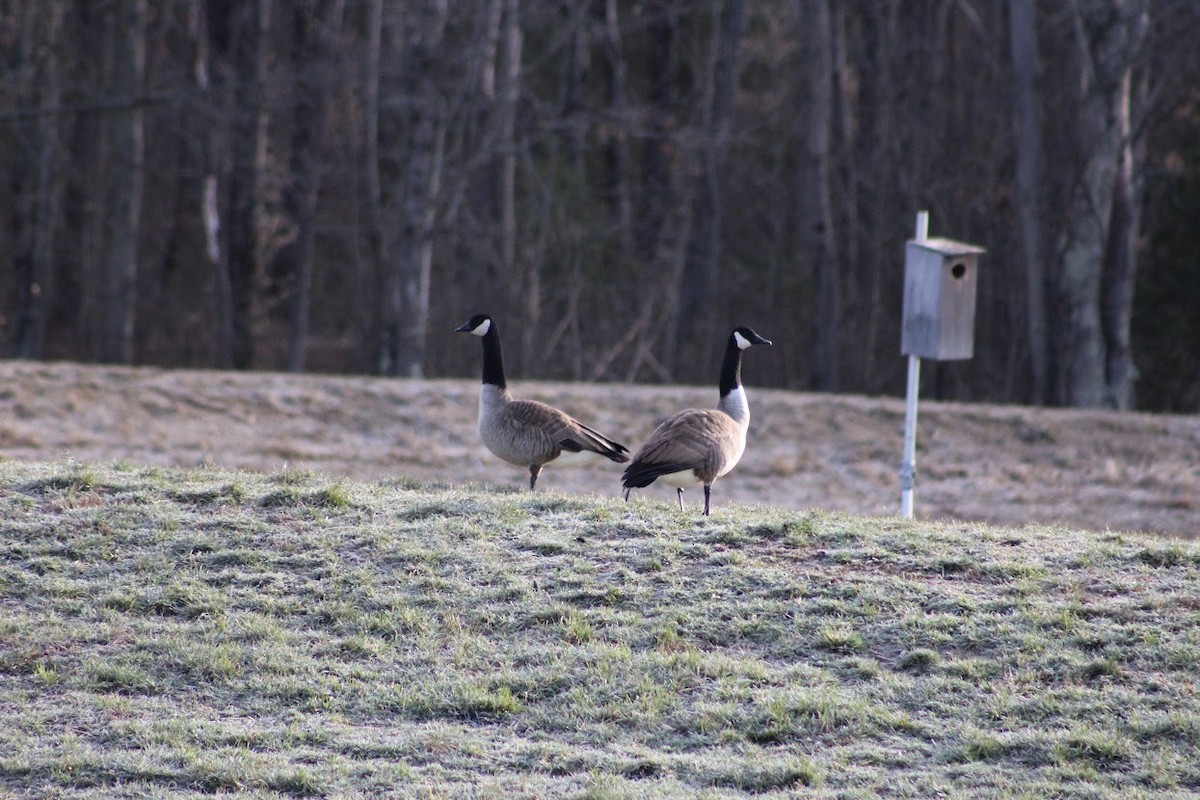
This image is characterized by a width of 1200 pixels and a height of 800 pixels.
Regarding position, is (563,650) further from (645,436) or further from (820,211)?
(820,211)

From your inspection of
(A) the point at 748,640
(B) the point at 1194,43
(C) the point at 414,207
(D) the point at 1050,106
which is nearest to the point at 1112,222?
(B) the point at 1194,43

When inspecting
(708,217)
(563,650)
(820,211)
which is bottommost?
(563,650)

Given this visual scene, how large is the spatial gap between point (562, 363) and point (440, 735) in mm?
19853

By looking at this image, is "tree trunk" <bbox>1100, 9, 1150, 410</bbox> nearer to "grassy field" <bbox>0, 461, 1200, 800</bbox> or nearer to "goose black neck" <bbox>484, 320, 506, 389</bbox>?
"grassy field" <bbox>0, 461, 1200, 800</bbox>

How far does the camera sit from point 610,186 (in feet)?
121

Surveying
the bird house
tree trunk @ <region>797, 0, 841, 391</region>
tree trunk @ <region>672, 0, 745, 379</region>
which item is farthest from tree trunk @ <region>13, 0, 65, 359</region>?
the bird house

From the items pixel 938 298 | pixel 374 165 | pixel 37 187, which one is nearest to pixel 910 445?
pixel 938 298

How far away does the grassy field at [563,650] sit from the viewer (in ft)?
20.7

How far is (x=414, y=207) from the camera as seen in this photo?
2420 cm

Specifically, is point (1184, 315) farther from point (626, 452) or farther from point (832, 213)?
point (626, 452)

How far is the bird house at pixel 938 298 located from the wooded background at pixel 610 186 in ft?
42.2

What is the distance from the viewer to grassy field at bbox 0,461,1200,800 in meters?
6.30

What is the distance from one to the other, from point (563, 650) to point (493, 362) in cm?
422

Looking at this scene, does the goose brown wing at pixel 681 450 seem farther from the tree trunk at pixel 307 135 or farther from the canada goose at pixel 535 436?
the tree trunk at pixel 307 135
